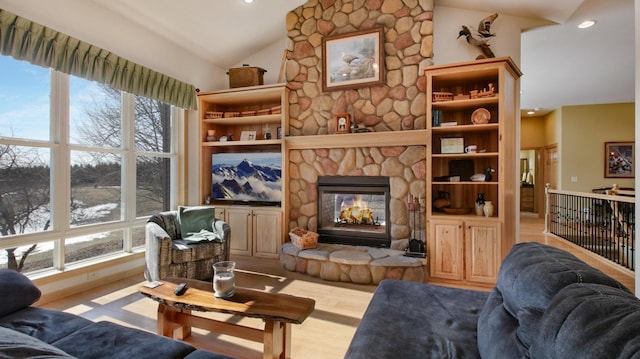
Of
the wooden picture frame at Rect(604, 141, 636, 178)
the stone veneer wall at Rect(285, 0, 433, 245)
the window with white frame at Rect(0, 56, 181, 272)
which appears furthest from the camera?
the wooden picture frame at Rect(604, 141, 636, 178)

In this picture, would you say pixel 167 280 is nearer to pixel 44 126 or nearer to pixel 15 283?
pixel 15 283

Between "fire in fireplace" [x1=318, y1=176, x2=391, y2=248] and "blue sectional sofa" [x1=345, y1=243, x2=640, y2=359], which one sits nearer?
"blue sectional sofa" [x1=345, y1=243, x2=640, y2=359]

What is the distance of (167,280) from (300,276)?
167 cm

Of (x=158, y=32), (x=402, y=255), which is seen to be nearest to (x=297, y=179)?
(x=402, y=255)

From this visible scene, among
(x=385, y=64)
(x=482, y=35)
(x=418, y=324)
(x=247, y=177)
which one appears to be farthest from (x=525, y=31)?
(x=247, y=177)

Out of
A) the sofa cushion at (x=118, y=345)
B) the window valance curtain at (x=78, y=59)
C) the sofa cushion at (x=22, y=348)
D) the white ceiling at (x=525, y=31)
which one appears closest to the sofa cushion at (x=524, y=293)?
the sofa cushion at (x=118, y=345)

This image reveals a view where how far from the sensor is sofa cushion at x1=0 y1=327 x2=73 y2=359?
35.2 inches

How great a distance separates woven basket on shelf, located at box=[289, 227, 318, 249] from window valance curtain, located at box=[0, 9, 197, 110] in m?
2.45

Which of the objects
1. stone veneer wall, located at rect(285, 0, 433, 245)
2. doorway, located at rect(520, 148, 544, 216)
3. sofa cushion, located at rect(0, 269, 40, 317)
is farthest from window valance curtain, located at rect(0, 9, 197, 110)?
doorway, located at rect(520, 148, 544, 216)

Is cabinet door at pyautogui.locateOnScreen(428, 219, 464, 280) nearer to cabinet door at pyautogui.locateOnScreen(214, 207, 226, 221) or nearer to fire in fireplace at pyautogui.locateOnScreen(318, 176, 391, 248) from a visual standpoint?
fire in fireplace at pyautogui.locateOnScreen(318, 176, 391, 248)

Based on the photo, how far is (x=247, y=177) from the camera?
180 inches

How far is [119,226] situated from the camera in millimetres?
3727

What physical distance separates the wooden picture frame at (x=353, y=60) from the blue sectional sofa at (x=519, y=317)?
281 cm

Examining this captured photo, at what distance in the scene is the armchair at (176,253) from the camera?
321 cm
